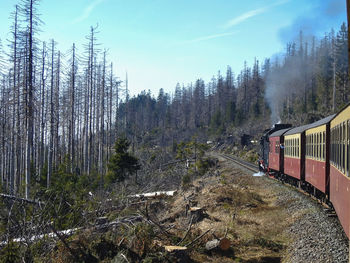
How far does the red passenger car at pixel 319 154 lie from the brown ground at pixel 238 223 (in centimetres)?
158

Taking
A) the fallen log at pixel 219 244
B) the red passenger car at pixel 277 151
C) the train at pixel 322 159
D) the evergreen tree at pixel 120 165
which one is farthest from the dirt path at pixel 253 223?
the evergreen tree at pixel 120 165

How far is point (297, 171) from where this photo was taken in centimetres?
1597

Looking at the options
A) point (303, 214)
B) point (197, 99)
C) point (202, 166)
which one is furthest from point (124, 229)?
point (197, 99)

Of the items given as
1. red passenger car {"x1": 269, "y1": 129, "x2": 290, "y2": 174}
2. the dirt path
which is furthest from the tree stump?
red passenger car {"x1": 269, "y1": 129, "x2": 290, "y2": 174}

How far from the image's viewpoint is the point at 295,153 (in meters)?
16.1

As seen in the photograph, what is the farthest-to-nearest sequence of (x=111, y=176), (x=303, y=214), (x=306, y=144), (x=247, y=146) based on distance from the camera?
(x=247, y=146), (x=111, y=176), (x=306, y=144), (x=303, y=214)

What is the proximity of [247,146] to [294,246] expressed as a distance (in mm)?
44442

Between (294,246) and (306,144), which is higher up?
(306,144)

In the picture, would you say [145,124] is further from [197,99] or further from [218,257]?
[218,257]

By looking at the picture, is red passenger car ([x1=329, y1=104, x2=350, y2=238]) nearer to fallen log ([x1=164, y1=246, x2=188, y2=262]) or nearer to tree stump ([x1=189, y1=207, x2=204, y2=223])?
fallen log ([x1=164, y1=246, x2=188, y2=262])

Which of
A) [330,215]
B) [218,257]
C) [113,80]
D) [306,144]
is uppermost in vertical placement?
[113,80]

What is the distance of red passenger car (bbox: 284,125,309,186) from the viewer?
590 inches

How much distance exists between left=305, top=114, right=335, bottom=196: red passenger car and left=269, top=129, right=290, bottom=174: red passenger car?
19.3ft

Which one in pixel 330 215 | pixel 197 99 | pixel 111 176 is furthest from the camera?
pixel 197 99
